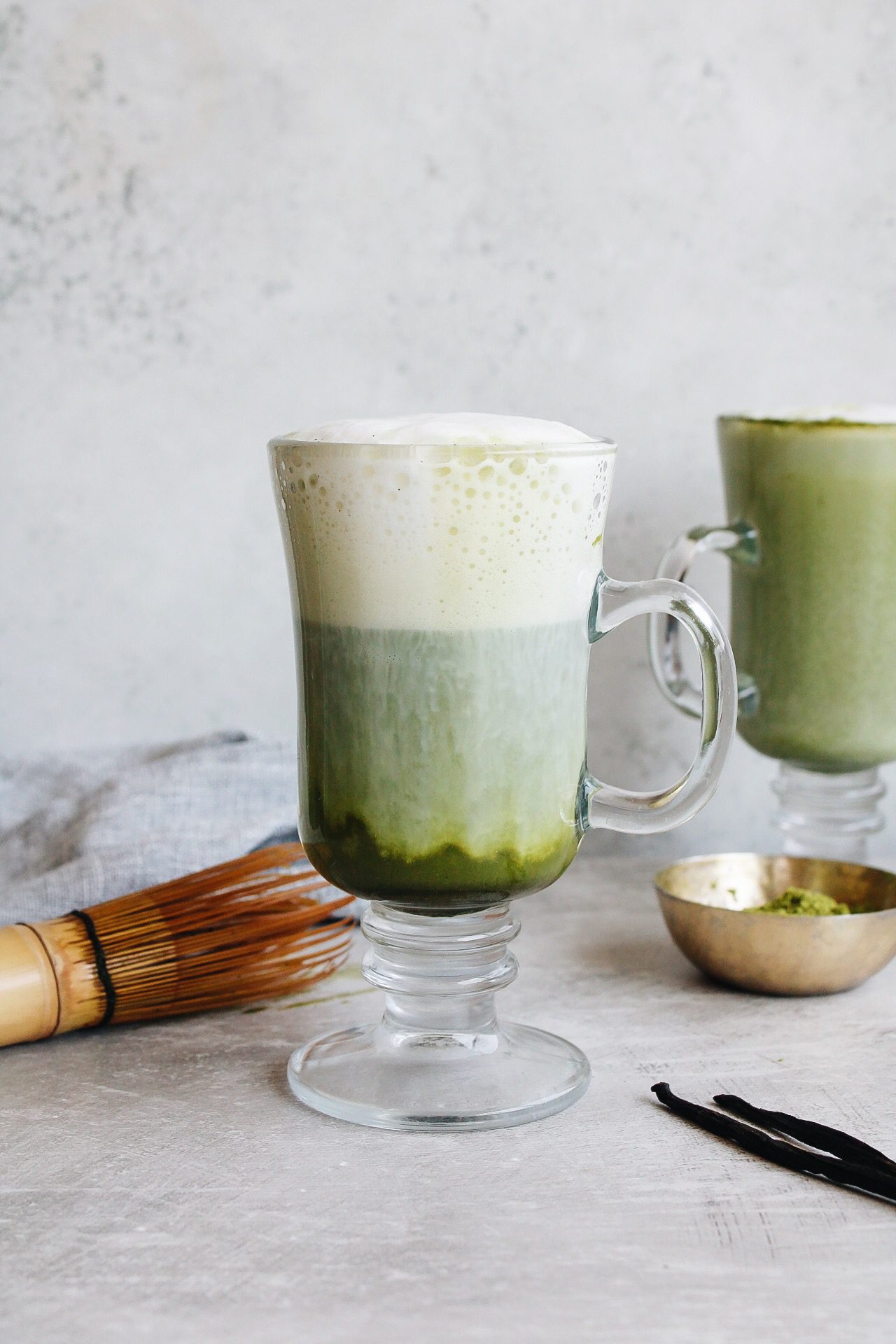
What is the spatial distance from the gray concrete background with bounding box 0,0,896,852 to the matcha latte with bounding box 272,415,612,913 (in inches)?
23.9

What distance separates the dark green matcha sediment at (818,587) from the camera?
116cm

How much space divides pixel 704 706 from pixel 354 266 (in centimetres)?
73

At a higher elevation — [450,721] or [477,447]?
[477,447]

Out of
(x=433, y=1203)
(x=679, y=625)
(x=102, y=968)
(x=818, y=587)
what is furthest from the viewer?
(x=679, y=625)

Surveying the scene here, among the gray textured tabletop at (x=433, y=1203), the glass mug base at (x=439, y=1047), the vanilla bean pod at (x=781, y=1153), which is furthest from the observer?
the glass mug base at (x=439, y=1047)

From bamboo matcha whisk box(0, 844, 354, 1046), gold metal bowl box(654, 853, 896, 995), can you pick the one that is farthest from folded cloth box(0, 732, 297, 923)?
gold metal bowl box(654, 853, 896, 995)

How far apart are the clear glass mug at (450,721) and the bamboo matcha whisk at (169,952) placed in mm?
121

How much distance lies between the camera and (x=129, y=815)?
1214mm

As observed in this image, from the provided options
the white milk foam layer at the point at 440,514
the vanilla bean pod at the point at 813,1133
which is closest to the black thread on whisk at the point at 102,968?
the white milk foam layer at the point at 440,514

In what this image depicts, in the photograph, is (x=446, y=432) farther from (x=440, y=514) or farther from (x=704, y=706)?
(x=704, y=706)

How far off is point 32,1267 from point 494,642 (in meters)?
0.42

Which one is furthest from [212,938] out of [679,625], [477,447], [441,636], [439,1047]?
[679,625]

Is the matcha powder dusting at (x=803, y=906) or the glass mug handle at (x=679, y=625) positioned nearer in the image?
the matcha powder dusting at (x=803, y=906)

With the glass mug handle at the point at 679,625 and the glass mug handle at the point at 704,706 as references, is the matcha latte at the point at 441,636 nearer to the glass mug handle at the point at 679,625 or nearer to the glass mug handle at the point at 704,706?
the glass mug handle at the point at 704,706
